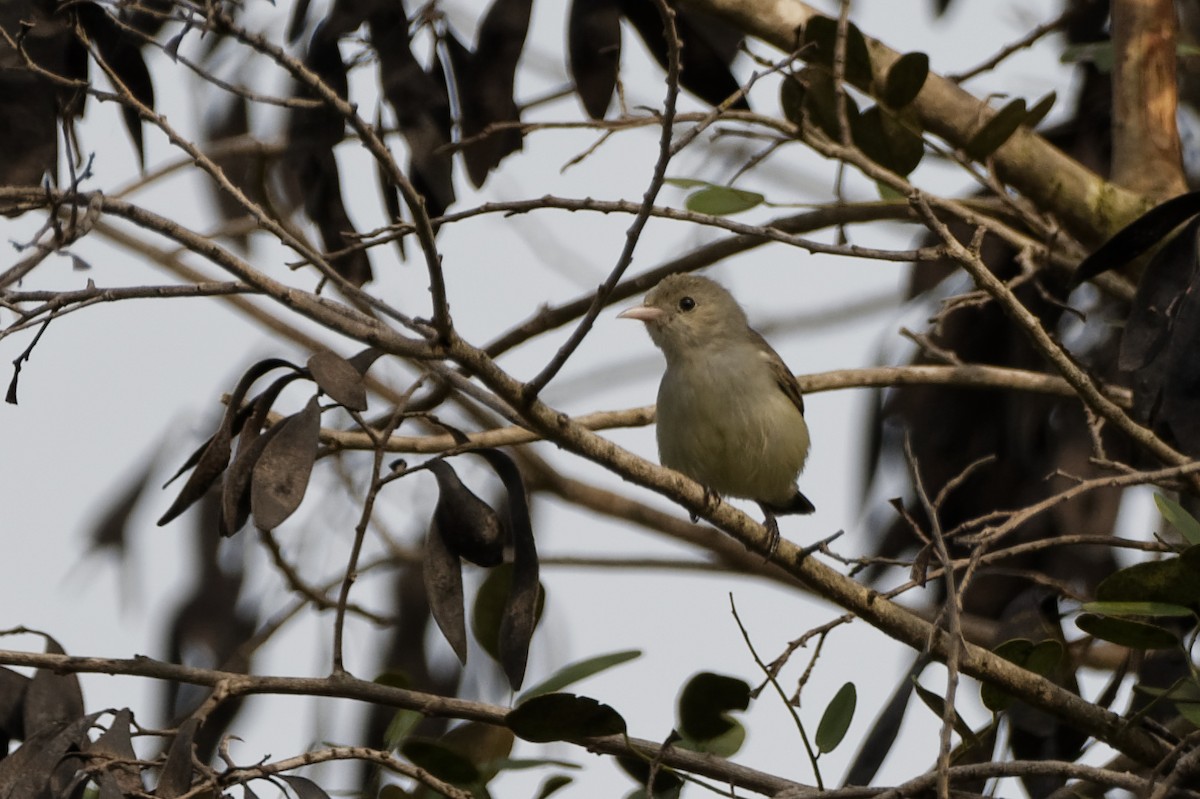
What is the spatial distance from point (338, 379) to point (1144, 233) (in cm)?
200

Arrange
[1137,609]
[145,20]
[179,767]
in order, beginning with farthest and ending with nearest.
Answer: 1. [145,20]
2. [1137,609]
3. [179,767]

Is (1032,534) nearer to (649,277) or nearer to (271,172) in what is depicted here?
(649,277)

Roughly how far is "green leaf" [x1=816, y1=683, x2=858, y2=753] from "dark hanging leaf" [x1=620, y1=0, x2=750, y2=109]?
1.94 meters

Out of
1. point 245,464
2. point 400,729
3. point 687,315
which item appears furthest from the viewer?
point 687,315

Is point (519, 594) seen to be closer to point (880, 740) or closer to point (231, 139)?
point (880, 740)

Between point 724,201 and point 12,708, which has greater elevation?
point 724,201

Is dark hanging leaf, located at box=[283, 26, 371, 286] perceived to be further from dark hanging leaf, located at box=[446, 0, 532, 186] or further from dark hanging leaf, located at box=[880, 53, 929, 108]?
dark hanging leaf, located at box=[880, 53, 929, 108]

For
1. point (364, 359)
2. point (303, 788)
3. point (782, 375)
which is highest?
point (782, 375)

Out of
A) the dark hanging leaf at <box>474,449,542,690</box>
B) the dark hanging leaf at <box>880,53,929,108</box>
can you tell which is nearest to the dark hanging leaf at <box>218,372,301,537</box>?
the dark hanging leaf at <box>474,449,542,690</box>

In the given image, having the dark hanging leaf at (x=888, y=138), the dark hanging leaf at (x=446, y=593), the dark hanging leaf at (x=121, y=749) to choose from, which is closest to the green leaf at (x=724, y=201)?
the dark hanging leaf at (x=888, y=138)

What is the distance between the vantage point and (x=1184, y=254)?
3.80 meters

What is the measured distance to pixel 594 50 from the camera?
4.53 metres

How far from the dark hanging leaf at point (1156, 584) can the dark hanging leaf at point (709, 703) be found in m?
0.85

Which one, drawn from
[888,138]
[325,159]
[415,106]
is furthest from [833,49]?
[325,159]
